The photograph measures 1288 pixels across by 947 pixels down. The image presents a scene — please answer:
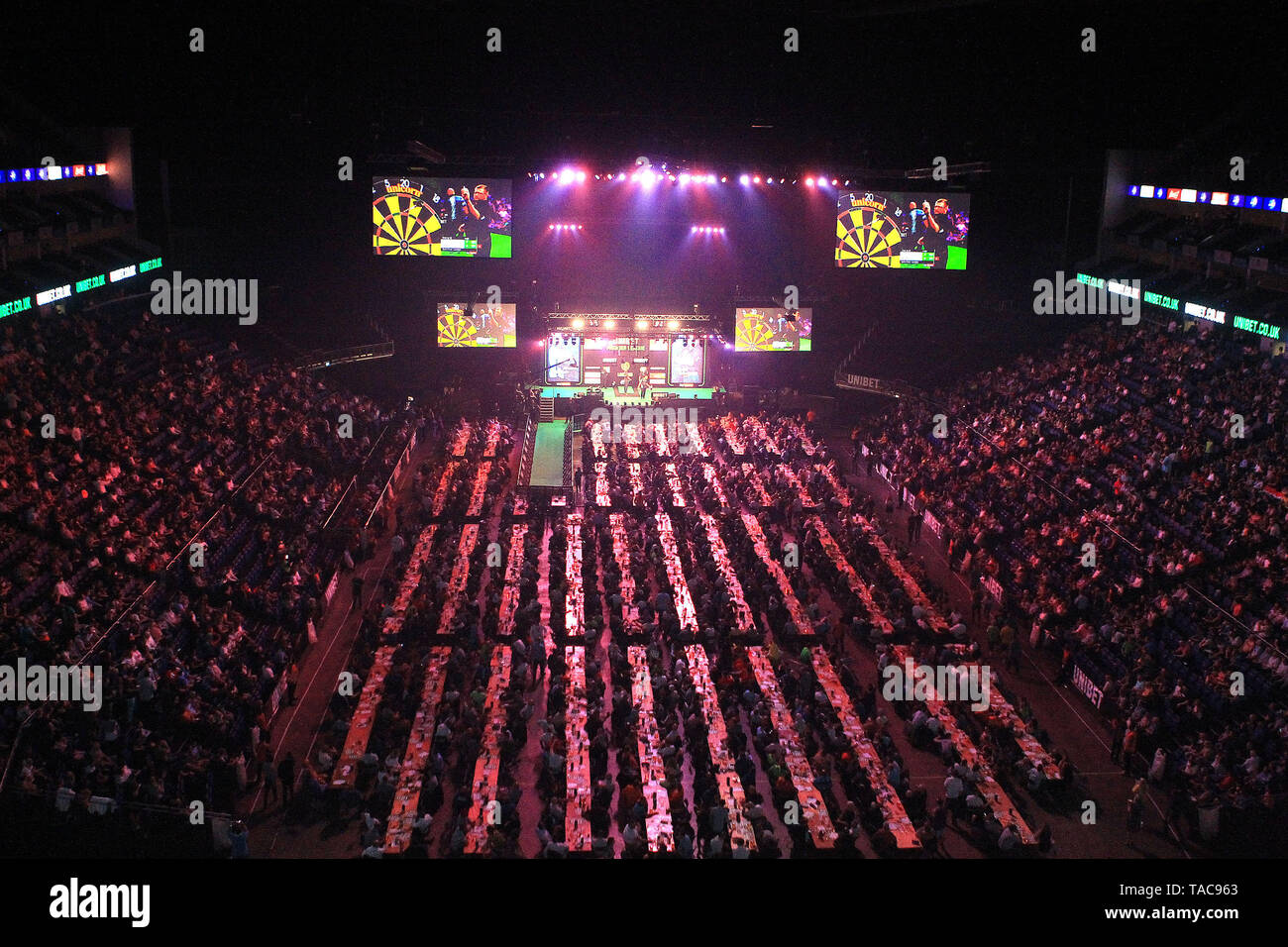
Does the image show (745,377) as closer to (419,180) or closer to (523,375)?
(523,375)

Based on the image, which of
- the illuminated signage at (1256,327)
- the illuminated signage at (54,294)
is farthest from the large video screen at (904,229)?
the illuminated signage at (54,294)

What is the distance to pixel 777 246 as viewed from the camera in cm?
4591

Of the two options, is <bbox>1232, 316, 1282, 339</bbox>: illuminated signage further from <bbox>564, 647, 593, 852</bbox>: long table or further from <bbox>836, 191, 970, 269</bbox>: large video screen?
<bbox>564, 647, 593, 852</bbox>: long table

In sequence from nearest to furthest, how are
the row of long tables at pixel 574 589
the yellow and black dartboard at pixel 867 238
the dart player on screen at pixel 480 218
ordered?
the row of long tables at pixel 574 589, the dart player on screen at pixel 480 218, the yellow and black dartboard at pixel 867 238

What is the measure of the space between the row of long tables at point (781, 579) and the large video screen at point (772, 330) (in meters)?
14.2

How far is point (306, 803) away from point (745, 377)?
1193 inches

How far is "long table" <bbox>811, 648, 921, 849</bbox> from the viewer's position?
52.9 feet

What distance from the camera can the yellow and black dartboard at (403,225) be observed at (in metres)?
39.0

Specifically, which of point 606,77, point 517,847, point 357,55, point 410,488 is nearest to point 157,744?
point 517,847

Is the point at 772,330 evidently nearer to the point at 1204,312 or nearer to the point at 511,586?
the point at 1204,312

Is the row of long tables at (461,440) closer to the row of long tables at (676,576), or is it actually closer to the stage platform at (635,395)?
the stage platform at (635,395)

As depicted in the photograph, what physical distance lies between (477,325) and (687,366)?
8595mm

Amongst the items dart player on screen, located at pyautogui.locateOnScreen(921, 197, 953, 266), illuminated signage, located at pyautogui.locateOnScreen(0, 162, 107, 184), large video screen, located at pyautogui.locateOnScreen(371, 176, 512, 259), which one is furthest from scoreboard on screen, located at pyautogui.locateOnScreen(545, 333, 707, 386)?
illuminated signage, located at pyautogui.locateOnScreen(0, 162, 107, 184)

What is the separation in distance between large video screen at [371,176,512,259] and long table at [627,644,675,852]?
882 inches
